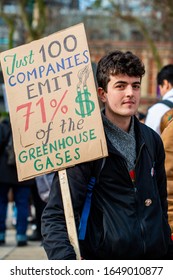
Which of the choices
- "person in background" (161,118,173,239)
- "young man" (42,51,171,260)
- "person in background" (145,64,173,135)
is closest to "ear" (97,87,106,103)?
"young man" (42,51,171,260)

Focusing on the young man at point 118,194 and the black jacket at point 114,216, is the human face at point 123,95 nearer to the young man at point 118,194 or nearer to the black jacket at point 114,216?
the young man at point 118,194

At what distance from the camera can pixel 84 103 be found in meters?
4.29

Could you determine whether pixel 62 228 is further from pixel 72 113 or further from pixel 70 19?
pixel 70 19

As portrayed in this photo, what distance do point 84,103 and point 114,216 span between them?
1.83 ft

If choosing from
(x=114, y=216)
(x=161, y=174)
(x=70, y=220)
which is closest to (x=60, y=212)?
(x=70, y=220)

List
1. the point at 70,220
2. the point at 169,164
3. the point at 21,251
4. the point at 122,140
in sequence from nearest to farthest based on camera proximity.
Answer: the point at 70,220 < the point at 122,140 < the point at 169,164 < the point at 21,251

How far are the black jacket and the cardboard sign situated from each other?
11 centimetres

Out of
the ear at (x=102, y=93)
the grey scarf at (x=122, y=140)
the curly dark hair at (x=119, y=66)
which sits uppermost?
the curly dark hair at (x=119, y=66)

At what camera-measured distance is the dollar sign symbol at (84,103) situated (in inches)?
168

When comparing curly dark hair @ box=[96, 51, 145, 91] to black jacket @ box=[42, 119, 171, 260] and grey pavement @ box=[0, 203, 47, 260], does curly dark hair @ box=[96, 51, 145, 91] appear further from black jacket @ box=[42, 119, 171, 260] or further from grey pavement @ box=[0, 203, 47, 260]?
grey pavement @ box=[0, 203, 47, 260]

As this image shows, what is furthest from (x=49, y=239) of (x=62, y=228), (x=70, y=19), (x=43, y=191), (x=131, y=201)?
(x=70, y=19)

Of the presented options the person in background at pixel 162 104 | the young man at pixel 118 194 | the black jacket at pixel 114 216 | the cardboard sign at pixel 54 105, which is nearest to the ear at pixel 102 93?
the young man at pixel 118 194

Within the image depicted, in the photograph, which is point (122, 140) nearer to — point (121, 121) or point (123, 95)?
point (121, 121)

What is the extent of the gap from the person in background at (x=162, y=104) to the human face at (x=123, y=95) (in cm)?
324
